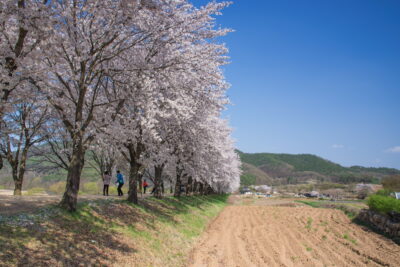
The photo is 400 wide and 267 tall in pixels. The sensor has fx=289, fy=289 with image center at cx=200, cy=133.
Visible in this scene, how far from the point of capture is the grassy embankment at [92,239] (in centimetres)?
716

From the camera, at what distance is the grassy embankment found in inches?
282

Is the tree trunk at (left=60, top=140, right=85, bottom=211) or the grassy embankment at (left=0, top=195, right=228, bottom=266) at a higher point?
the tree trunk at (left=60, top=140, right=85, bottom=211)

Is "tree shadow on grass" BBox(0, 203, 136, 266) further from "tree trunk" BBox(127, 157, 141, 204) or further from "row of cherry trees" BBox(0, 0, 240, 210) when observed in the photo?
"tree trunk" BBox(127, 157, 141, 204)

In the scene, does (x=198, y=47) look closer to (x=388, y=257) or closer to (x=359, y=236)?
(x=388, y=257)

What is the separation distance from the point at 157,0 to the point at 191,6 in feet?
4.82

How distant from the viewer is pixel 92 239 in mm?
9305

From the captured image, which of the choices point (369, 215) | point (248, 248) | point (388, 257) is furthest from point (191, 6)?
point (369, 215)

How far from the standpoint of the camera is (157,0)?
1021cm

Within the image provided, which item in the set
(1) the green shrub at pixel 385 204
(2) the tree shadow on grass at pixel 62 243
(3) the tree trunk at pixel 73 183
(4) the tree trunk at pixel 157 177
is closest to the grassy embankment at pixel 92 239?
(2) the tree shadow on grass at pixel 62 243

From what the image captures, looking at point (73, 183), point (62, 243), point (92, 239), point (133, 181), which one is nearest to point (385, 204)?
point (133, 181)

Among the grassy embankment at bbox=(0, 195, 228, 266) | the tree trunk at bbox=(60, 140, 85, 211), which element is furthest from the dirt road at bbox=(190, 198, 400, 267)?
the tree trunk at bbox=(60, 140, 85, 211)

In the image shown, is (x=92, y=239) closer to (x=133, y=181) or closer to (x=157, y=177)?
(x=133, y=181)

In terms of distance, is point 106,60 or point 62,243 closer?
point 62,243

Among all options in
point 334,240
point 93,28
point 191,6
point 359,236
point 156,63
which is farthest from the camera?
point 359,236
